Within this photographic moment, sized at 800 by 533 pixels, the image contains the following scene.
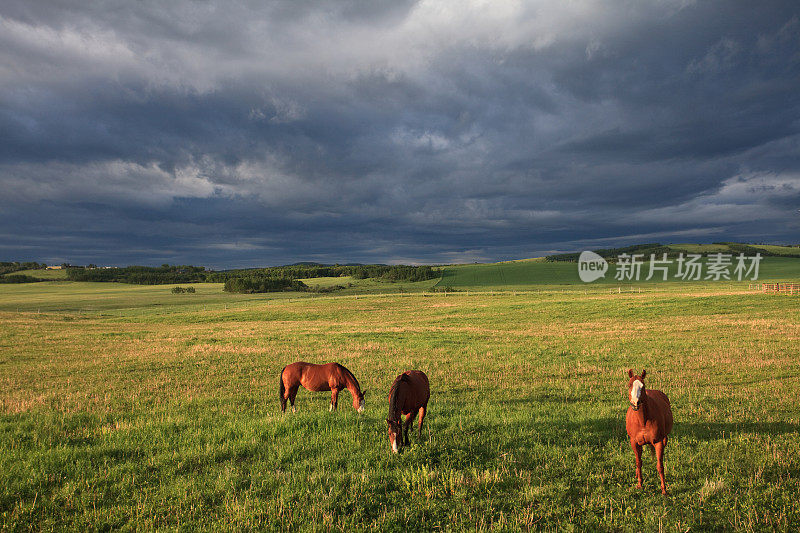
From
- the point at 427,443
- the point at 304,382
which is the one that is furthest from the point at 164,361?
the point at 427,443

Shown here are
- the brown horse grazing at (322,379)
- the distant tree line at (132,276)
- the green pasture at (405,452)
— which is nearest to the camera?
the green pasture at (405,452)

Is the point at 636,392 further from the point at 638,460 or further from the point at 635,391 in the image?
the point at 638,460

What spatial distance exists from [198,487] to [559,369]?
50.1 feet

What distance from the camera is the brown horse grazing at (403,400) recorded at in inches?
258

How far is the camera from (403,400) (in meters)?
6.82

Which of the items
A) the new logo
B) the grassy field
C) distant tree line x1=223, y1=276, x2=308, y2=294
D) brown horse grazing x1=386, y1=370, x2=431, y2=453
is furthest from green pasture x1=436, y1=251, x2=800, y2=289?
brown horse grazing x1=386, y1=370, x2=431, y2=453

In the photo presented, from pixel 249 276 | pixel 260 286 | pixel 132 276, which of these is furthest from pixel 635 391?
pixel 132 276

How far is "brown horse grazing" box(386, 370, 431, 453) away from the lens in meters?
6.54

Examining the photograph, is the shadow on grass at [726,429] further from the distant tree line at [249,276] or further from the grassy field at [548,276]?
the distant tree line at [249,276]

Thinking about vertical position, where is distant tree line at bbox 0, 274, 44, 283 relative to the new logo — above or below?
below

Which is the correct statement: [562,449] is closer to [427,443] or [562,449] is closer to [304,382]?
[427,443]

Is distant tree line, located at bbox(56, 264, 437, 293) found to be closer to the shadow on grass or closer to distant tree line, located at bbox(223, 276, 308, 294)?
distant tree line, located at bbox(223, 276, 308, 294)

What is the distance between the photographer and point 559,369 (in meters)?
17.1

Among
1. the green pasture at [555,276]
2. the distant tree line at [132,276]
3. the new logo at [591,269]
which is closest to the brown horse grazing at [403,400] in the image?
the green pasture at [555,276]
